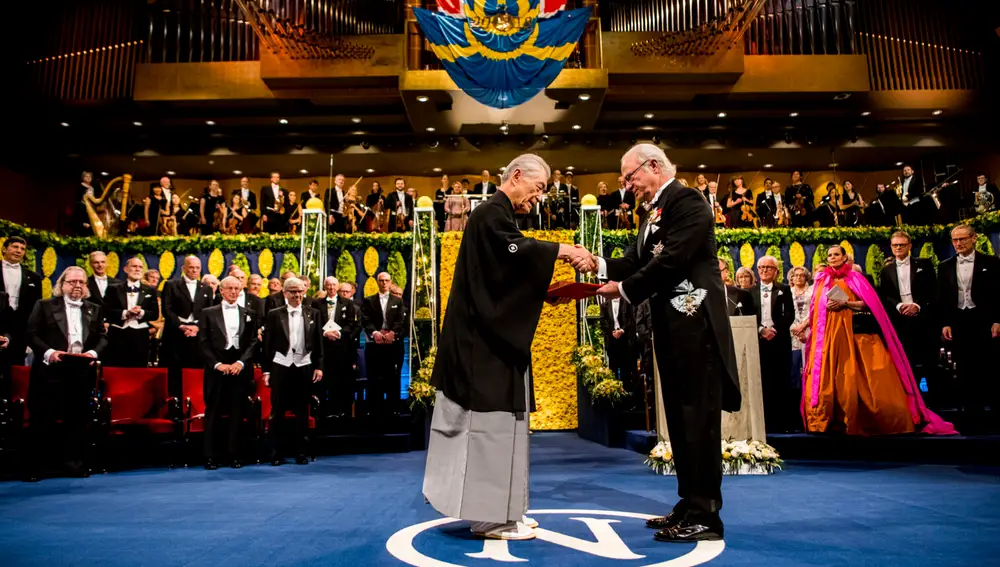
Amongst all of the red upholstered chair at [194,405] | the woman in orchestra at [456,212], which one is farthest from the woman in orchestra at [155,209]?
the red upholstered chair at [194,405]

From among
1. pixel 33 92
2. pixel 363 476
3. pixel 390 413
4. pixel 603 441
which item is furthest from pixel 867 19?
pixel 33 92

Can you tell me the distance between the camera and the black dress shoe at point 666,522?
311 cm

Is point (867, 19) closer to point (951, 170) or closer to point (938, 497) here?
point (951, 170)

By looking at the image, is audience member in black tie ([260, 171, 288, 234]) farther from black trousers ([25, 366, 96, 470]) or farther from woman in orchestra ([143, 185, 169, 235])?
black trousers ([25, 366, 96, 470])

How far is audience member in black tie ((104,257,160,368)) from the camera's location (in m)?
8.04

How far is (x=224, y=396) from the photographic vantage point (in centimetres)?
643

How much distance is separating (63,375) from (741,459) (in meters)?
5.37

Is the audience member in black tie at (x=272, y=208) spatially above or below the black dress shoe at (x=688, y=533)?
above

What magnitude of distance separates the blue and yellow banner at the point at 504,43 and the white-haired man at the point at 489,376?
27.8 feet

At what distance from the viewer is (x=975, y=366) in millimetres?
6426

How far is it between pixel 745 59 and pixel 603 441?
34.4ft

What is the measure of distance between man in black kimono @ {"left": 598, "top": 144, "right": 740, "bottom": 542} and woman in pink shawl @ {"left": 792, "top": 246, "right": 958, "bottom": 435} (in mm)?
3378

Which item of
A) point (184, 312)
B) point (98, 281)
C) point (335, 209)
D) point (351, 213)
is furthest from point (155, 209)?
point (184, 312)

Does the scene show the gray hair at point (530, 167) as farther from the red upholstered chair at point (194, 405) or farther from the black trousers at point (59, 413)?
the black trousers at point (59, 413)
